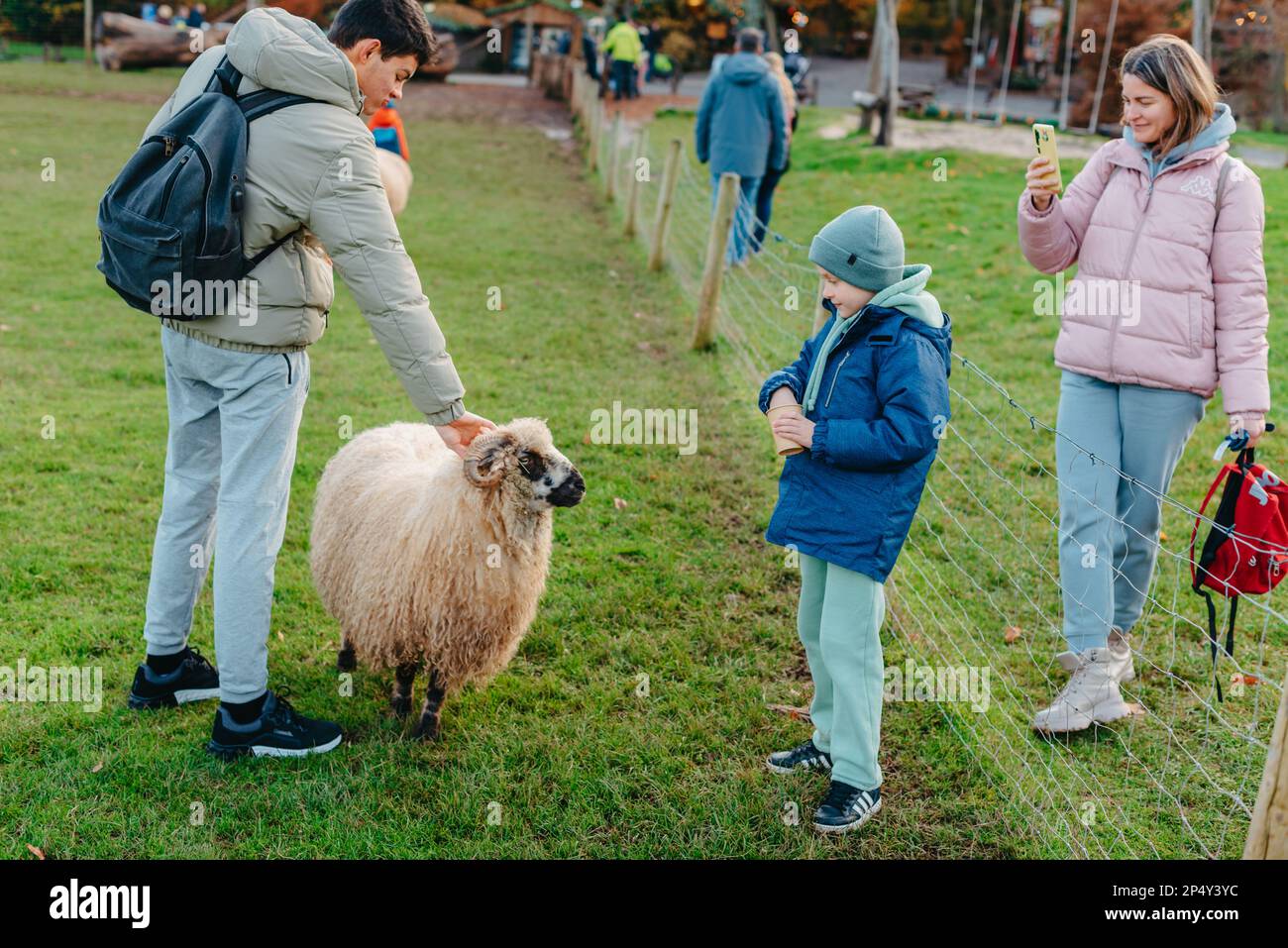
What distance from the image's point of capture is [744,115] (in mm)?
10938

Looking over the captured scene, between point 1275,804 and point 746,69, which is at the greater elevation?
point 746,69

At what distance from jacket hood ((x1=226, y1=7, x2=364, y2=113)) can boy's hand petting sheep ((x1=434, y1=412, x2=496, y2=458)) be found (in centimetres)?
108

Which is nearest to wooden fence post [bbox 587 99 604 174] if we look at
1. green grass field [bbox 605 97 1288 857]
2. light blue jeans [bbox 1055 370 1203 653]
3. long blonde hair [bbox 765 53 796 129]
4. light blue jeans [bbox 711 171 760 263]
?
long blonde hair [bbox 765 53 796 129]

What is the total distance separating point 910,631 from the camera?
5.01 meters

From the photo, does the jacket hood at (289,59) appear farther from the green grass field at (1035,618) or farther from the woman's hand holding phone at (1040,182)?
the green grass field at (1035,618)

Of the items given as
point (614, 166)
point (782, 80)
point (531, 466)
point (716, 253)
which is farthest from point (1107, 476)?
point (614, 166)

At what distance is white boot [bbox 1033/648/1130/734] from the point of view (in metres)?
4.28

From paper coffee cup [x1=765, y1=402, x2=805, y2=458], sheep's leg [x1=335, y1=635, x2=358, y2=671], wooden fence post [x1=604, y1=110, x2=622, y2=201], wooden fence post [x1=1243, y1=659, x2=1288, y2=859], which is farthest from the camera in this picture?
wooden fence post [x1=604, y1=110, x2=622, y2=201]

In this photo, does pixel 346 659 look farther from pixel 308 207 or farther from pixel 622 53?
pixel 622 53

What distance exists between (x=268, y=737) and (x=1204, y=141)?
394cm

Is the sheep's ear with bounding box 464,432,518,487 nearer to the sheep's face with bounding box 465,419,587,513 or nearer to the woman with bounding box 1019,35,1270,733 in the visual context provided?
the sheep's face with bounding box 465,419,587,513

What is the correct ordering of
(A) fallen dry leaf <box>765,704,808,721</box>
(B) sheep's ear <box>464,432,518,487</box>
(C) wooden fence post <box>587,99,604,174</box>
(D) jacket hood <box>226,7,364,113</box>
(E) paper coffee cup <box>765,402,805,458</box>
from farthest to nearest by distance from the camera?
(C) wooden fence post <box>587,99,604,174</box>, (A) fallen dry leaf <box>765,704,808,721</box>, (B) sheep's ear <box>464,432,518,487</box>, (E) paper coffee cup <box>765,402,805,458</box>, (D) jacket hood <box>226,7,364,113</box>

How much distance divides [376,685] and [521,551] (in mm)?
937
